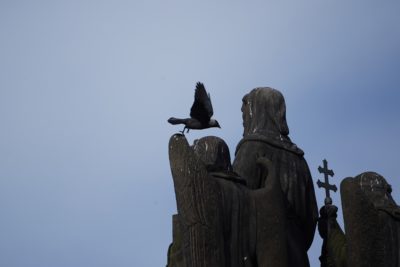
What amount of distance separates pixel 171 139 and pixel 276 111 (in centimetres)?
219

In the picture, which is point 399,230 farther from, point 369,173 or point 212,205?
point 212,205

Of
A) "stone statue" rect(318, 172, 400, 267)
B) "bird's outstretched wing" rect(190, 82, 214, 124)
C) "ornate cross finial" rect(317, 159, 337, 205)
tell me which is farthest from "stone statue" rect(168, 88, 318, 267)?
"ornate cross finial" rect(317, 159, 337, 205)

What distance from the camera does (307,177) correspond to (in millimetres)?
13539

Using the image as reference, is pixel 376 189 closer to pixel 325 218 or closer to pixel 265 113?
pixel 325 218

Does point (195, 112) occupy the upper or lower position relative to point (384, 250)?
upper

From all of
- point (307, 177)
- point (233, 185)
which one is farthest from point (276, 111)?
point (233, 185)

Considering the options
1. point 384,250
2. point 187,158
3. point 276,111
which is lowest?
point 384,250

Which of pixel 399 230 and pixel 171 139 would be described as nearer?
pixel 171 139

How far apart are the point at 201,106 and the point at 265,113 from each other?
2.66 ft

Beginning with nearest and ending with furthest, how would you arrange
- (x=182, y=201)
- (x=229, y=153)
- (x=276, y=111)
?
(x=182, y=201) < (x=229, y=153) < (x=276, y=111)

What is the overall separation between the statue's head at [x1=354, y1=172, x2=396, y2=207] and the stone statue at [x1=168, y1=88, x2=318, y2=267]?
75 cm

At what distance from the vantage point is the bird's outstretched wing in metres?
13.7

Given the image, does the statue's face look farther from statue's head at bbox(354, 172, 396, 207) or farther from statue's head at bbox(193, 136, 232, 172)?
statue's head at bbox(193, 136, 232, 172)

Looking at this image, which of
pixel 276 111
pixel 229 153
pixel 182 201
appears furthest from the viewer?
pixel 276 111
